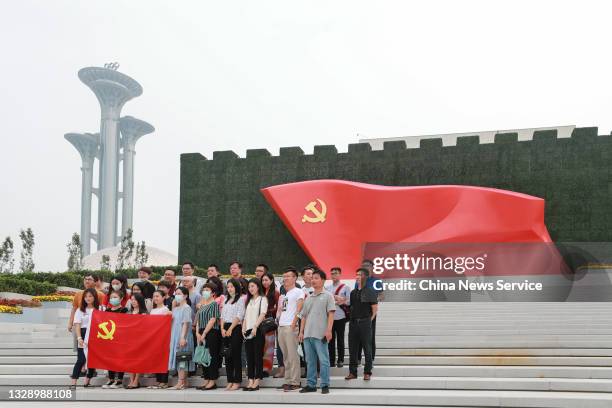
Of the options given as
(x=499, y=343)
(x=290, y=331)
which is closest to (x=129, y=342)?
(x=290, y=331)

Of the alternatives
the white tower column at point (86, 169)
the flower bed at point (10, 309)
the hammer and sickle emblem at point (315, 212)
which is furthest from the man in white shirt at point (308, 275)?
the white tower column at point (86, 169)

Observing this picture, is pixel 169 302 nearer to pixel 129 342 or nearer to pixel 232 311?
pixel 129 342

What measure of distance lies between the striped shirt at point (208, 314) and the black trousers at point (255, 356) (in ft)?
1.48

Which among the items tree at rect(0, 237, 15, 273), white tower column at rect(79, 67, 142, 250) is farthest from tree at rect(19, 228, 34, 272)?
white tower column at rect(79, 67, 142, 250)

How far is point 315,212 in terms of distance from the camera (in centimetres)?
1970

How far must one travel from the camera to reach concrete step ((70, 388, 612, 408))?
20.6 ft

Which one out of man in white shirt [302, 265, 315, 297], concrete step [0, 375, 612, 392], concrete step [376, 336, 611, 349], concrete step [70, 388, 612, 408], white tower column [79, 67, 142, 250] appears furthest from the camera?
white tower column [79, 67, 142, 250]

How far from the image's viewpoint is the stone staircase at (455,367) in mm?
6711

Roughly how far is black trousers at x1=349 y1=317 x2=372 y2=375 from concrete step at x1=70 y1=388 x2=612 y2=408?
0.26 metres

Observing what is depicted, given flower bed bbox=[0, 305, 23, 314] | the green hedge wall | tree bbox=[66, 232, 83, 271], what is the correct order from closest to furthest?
flower bed bbox=[0, 305, 23, 314] → the green hedge wall → tree bbox=[66, 232, 83, 271]

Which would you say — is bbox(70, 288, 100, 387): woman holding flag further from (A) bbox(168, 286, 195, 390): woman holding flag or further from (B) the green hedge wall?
(B) the green hedge wall

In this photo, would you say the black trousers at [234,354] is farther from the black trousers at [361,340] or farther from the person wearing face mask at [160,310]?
the black trousers at [361,340]

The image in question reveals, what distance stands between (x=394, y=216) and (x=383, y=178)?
4.29 m

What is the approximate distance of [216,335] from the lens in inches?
294
